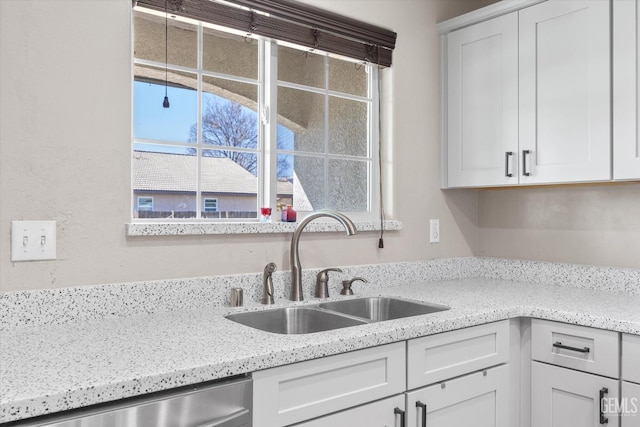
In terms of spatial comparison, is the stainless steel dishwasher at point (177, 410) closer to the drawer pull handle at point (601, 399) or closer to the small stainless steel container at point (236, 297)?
the small stainless steel container at point (236, 297)

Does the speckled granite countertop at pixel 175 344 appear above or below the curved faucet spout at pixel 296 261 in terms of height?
below

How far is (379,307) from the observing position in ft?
6.87

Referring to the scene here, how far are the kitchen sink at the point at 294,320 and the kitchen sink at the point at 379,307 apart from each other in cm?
9

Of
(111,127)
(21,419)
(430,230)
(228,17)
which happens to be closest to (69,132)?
(111,127)

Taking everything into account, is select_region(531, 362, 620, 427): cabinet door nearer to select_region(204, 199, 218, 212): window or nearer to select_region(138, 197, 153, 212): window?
select_region(204, 199, 218, 212): window

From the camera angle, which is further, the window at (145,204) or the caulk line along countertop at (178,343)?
the window at (145,204)

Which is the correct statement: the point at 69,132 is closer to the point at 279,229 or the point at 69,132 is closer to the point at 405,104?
the point at 279,229

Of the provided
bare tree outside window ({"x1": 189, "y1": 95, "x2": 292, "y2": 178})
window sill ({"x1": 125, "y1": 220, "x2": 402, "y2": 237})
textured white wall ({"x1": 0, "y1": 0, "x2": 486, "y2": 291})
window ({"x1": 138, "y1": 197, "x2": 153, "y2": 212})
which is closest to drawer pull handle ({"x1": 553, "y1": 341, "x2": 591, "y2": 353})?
window sill ({"x1": 125, "y1": 220, "x2": 402, "y2": 237})

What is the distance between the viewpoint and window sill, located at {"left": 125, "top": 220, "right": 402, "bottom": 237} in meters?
1.68

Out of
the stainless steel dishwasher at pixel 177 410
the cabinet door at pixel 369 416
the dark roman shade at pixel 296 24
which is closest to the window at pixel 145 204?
the dark roman shade at pixel 296 24

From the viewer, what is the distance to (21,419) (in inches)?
37.5

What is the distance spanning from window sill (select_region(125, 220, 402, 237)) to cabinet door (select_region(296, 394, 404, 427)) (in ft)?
2.54

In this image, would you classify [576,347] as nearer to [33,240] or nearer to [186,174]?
[186,174]

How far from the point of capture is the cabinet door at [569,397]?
168 cm
